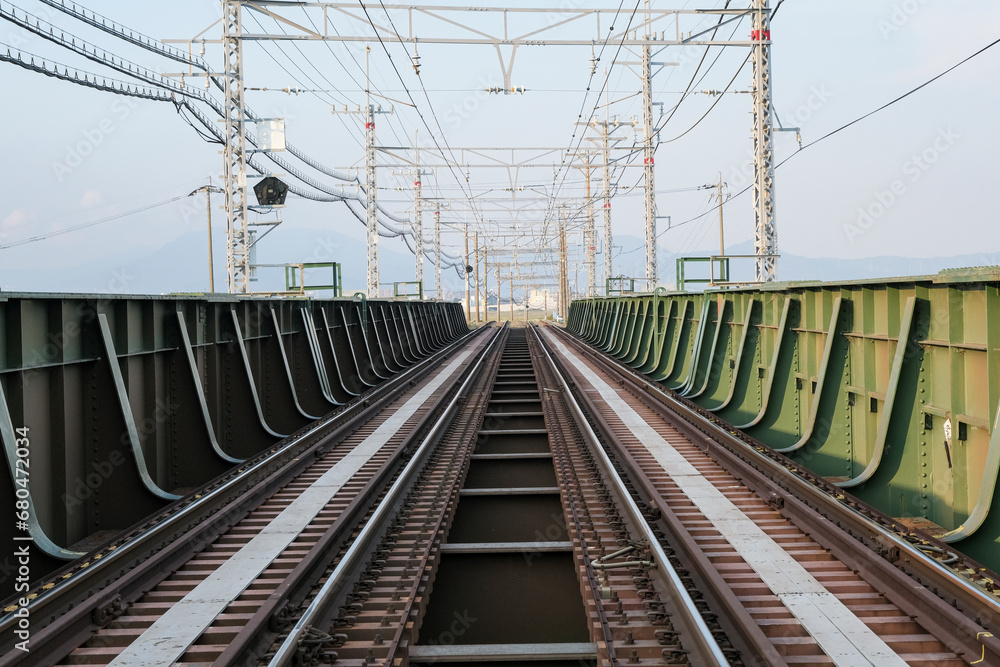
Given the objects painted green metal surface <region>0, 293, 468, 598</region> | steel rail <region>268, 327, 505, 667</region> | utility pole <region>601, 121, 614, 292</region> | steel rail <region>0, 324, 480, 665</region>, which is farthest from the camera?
utility pole <region>601, 121, 614, 292</region>

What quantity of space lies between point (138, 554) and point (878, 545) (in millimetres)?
5423

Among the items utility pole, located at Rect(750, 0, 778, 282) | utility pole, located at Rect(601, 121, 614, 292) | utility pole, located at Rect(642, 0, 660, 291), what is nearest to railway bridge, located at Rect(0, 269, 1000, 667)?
utility pole, located at Rect(750, 0, 778, 282)

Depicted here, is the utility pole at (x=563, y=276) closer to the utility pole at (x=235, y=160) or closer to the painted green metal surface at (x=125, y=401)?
the utility pole at (x=235, y=160)

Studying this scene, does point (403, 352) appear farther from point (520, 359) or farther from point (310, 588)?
point (310, 588)

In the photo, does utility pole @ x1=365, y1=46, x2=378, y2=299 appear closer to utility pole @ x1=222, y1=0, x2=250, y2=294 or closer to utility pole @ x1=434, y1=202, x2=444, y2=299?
utility pole @ x1=222, y1=0, x2=250, y2=294

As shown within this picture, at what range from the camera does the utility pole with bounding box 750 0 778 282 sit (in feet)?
58.9

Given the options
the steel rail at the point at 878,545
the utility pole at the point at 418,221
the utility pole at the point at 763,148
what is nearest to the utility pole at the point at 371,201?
the utility pole at the point at 418,221

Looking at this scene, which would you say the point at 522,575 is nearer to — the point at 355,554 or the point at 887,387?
the point at 355,554

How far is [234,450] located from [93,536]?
12.4 feet

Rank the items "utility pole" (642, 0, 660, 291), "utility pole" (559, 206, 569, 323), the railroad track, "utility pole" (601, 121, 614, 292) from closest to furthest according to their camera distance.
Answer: the railroad track → "utility pole" (642, 0, 660, 291) → "utility pole" (601, 121, 614, 292) → "utility pole" (559, 206, 569, 323)

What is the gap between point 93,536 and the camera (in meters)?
7.19

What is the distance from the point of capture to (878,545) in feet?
18.3

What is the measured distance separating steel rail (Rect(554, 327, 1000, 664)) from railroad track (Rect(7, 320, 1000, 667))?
2cm

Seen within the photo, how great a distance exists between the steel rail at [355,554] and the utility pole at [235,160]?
31.7ft
